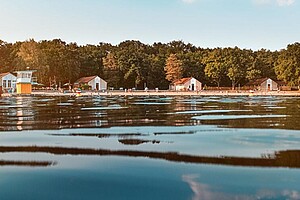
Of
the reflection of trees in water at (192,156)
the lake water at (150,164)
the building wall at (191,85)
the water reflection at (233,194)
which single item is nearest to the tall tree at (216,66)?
the building wall at (191,85)

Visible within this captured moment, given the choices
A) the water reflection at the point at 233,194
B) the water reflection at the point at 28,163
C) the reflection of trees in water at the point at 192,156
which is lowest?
the water reflection at the point at 233,194

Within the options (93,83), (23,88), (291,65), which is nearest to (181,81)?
(93,83)

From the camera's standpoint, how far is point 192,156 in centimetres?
954

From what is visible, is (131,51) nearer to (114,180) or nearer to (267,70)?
(267,70)

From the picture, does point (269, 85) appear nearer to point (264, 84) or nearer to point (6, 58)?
point (264, 84)

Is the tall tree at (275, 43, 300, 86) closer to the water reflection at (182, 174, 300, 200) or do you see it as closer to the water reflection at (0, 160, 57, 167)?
the water reflection at (0, 160, 57, 167)

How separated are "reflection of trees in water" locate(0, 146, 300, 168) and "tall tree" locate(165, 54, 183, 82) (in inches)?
3369

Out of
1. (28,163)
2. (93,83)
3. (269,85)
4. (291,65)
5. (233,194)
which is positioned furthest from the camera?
(269,85)

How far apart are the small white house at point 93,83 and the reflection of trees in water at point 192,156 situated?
82.8 metres

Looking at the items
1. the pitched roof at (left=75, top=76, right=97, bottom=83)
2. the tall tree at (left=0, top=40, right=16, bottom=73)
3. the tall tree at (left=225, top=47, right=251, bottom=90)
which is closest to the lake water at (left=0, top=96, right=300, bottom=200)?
the tall tree at (left=225, top=47, right=251, bottom=90)

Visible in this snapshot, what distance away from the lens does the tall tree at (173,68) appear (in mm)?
95750

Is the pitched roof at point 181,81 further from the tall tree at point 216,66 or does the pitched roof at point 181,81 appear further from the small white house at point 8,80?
the small white house at point 8,80

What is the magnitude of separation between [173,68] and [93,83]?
18045 mm

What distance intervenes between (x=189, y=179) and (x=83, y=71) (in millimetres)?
94922
